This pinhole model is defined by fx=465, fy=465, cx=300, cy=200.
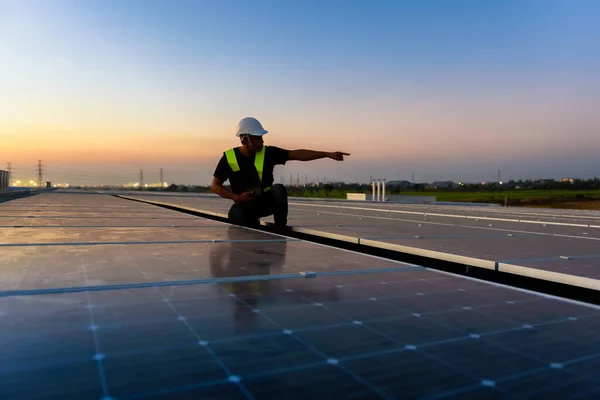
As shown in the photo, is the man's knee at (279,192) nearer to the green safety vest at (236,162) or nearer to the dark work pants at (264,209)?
the dark work pants at (264,209)

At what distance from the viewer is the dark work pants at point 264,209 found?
34.9 feet

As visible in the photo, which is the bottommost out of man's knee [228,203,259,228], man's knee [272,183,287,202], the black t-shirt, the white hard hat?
man's knee [228,203,259,228]

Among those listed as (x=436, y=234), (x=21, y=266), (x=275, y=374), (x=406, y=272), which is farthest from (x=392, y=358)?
(x=436, y=234)

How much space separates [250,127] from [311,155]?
137cm

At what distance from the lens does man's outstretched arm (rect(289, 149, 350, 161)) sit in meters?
9.28

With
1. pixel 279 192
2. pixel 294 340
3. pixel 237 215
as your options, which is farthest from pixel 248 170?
pixel 294 340

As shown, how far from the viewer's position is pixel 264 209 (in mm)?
11172

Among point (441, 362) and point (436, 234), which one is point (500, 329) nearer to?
point (441, 362)

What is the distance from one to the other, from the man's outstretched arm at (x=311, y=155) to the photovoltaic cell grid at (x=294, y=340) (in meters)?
4.46

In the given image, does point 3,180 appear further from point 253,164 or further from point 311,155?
point 311,155

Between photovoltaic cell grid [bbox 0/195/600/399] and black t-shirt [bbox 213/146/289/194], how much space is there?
4.94 meters

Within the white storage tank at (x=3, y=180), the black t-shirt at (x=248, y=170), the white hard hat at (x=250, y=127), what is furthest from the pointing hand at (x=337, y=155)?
the white storage tank at (x=3, y=180)

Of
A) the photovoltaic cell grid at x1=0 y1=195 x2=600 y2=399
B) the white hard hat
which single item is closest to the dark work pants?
the white hard hat

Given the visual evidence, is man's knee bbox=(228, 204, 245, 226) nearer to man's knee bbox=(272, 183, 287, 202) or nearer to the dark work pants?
the dark work pants
